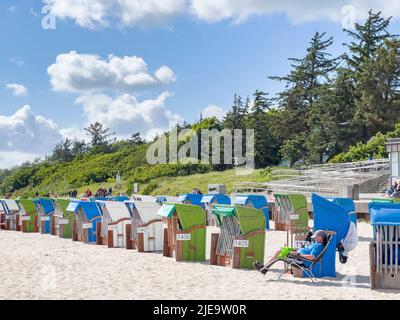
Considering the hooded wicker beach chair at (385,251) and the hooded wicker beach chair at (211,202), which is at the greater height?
the hooded wicker beach chair at (211,202)

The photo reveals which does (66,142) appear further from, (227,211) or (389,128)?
(227,211)

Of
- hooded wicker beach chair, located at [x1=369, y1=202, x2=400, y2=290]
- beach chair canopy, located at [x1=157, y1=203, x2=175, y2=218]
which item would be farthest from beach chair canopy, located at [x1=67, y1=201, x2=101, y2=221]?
hooded wicker beach chair, located at [x1=369, y1=202, x2=400, y2=290]

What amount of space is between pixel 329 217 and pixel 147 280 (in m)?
3.51

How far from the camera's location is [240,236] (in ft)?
39.3

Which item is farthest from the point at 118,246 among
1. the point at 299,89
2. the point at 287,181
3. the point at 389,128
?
the point at 299,89

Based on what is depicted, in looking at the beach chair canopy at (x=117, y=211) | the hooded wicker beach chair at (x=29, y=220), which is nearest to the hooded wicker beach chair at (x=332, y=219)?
the beach chair canopy at (x=117, y=211)

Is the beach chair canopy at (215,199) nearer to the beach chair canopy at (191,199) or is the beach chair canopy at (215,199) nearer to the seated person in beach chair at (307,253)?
the beach chair canopy at (191,199)

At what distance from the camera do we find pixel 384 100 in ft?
153

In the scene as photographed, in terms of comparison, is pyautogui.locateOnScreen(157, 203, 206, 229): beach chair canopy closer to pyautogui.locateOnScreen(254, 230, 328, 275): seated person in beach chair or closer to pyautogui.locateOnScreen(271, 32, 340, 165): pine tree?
pyautogui.locateOnScreen(254, 230, 328, 275): seated person in beach chair

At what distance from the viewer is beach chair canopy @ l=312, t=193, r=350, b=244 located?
10766mm

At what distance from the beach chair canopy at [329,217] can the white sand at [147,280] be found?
0.93 m

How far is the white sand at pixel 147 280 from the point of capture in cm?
928
